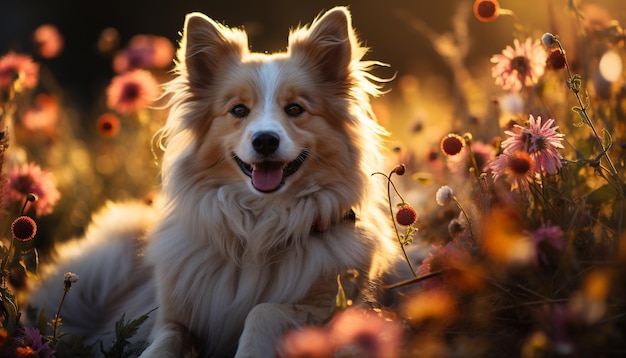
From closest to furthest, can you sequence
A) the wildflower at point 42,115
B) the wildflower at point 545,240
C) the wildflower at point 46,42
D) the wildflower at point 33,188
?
the wildflower at point 545,240 < the wildflower at point 33,188 < the wildflower at point 46,42 < the wildflower at point 42,115

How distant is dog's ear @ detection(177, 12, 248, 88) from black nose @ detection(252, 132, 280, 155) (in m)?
0.76

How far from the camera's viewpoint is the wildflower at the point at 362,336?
7.10 feet

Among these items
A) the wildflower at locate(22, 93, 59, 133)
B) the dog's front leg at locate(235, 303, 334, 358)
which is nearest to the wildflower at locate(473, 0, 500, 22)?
the dog's front leg at locate(235, 303, 334, 358)

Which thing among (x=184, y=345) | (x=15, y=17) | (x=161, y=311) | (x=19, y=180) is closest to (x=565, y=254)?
(x=184, y=345)

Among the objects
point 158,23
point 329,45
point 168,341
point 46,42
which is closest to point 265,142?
point 329,45

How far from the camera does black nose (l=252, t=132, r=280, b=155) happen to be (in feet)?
11.8

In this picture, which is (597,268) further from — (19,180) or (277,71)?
(19,180)

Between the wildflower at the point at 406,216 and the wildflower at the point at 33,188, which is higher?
the wildflower at the point at 33,188

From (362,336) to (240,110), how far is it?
2083 mm

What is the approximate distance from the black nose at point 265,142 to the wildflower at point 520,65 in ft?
3.79

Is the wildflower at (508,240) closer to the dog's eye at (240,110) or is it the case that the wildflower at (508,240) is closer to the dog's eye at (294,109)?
the dog's eye at (294,109)

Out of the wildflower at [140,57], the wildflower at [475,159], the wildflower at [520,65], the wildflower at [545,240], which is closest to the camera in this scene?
the wildflower at [545,240]

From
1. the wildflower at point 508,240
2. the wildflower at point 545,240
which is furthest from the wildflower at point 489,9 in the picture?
the wildflower at point 545,240

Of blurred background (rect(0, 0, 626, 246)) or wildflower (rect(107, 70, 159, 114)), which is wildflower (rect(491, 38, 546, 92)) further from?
wildflower (rect(107, 70, 159, 114))
